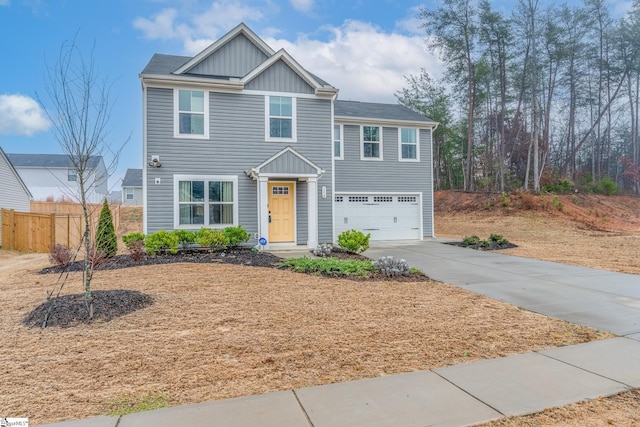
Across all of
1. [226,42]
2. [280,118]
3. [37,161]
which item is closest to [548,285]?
[280,118]

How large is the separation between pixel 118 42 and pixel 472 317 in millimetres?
12466

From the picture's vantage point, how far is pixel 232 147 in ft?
40.5

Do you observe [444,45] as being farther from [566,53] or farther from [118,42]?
[118,42]

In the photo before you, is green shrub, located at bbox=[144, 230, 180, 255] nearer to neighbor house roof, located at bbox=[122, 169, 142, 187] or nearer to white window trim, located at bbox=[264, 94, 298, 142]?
white window trim, located at bbox=[264, 94, 298, 142]

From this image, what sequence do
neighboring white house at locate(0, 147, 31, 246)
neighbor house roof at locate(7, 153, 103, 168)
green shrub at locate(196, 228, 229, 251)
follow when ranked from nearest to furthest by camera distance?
green shrub at locate(196, 228, 229, 251) < neighboring white house at locate(0, 147, 31, 246) < neighbor house roof at locate(7, 153, 103, 168)

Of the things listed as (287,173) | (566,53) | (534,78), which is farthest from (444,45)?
(287,173)

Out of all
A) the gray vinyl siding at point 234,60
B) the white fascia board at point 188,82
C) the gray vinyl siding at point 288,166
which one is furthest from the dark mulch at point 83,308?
the gray vinyl siding at point 234,60

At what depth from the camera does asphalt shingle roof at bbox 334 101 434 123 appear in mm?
15711

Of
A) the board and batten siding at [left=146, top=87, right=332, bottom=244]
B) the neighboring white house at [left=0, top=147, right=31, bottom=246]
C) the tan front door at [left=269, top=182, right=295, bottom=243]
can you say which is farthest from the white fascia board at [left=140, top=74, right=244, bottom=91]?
the neighboring white house at [left=0, top=147, right=31, bottom=246]

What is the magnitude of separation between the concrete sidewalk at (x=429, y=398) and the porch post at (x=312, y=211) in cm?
920

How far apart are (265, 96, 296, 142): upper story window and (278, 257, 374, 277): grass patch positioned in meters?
5.49

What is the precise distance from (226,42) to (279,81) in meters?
2.35

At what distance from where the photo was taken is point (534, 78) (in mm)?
23922

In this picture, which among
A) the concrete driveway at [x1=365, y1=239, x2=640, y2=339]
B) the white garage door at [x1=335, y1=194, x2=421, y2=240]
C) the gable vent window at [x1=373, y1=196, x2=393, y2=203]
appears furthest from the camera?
the gable vent window at [x1=373, y1=196, x2=393, y2=203]
